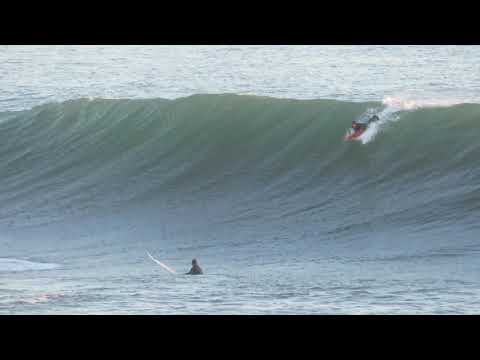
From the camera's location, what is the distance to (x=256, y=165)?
22031 millimetres

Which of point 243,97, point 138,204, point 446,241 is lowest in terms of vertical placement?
point 446,241

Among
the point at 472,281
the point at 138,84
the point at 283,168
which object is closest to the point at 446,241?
the point at 472,281

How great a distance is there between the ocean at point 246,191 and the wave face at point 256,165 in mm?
44

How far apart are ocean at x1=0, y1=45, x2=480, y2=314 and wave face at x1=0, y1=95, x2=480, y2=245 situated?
44 millimetres

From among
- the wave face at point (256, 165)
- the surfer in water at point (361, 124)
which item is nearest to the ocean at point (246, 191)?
the wave face at point (256, 165)

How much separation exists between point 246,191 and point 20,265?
16.8 feet

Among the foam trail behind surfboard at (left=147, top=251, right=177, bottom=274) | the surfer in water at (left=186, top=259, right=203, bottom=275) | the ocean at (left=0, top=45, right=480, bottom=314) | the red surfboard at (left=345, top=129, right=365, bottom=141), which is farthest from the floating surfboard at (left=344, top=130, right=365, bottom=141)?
the surfer in water at (left=186, top=259, right=203, bottom=275)

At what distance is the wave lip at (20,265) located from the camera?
54.9ft

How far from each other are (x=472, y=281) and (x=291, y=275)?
7.94ft

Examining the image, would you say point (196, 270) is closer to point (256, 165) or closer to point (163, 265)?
point (163, 265)

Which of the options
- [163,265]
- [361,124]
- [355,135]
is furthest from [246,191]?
[163,265]

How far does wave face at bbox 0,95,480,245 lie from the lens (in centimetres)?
1902

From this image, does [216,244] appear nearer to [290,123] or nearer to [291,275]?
[291,275]

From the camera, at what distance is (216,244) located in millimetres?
18344
